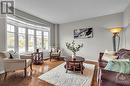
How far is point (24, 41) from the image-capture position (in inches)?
214

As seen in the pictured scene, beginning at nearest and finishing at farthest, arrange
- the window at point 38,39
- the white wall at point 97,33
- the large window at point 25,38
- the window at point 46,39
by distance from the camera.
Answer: the large window at point 25,38, the white wall at point 97,33, the window at point 38,39, the window at point 46,39

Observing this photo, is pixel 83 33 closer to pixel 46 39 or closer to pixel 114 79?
pixel 46 39

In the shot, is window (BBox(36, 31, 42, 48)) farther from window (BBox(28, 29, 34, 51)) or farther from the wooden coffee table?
the wooden coffee table

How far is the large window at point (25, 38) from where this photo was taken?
4.63m

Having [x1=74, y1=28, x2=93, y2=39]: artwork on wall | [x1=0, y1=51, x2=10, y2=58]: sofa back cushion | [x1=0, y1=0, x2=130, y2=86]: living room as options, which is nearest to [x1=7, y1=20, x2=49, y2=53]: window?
[x1=0, y1=0, x2=130, y2=86]: living room

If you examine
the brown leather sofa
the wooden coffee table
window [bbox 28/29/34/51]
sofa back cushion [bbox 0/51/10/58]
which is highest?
window [bbox 28/29/34/51]

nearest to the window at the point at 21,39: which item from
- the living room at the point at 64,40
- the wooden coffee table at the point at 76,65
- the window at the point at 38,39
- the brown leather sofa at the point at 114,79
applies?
the living room at the point at 64,40

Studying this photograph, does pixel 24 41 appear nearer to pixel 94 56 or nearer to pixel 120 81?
pixel 94 56

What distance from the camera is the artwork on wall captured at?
18.9 ft

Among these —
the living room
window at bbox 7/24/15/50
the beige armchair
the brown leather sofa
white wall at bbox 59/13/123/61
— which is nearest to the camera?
the brown leather sofa

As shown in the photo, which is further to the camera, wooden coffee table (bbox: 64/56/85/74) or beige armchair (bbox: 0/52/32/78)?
wooden coffee table (bbox: 64/56/85/74)

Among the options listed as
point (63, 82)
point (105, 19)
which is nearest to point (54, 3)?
point (63, 82)

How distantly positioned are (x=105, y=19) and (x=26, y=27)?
14.2ft

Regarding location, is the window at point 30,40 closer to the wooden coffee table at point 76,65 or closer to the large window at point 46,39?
the large window at point 46,39
